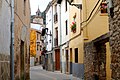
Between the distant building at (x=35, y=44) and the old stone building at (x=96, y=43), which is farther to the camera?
the distant building at (x=35, y=44)

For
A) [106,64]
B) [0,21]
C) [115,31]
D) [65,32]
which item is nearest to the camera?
[0,21]

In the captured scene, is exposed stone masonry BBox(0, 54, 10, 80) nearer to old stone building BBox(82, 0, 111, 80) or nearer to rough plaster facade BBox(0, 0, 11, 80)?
rough plaster facade BBox(0, 0, 11, 80)

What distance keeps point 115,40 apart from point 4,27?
3.38 meters

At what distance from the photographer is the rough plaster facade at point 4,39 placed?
8.80 meters

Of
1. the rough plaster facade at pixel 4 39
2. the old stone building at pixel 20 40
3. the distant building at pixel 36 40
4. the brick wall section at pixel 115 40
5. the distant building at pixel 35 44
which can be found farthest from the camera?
the distant building at pixel 36 40

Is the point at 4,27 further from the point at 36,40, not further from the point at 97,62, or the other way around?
the point at 36,40

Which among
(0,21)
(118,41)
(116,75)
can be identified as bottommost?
(116,75)

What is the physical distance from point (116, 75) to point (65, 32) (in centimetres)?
2097

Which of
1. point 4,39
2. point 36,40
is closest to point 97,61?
point 4,39

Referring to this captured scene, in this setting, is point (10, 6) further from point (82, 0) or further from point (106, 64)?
point (82, 0)

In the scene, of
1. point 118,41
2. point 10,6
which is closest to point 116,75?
point 118,41

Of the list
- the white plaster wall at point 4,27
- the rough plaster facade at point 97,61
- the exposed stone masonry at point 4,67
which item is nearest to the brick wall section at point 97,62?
the rough plaster facade at point 97,61

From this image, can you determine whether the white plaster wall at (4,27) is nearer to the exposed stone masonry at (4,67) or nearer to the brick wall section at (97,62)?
the exposed stone masonry at (4,67)

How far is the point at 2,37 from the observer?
8.95 m
